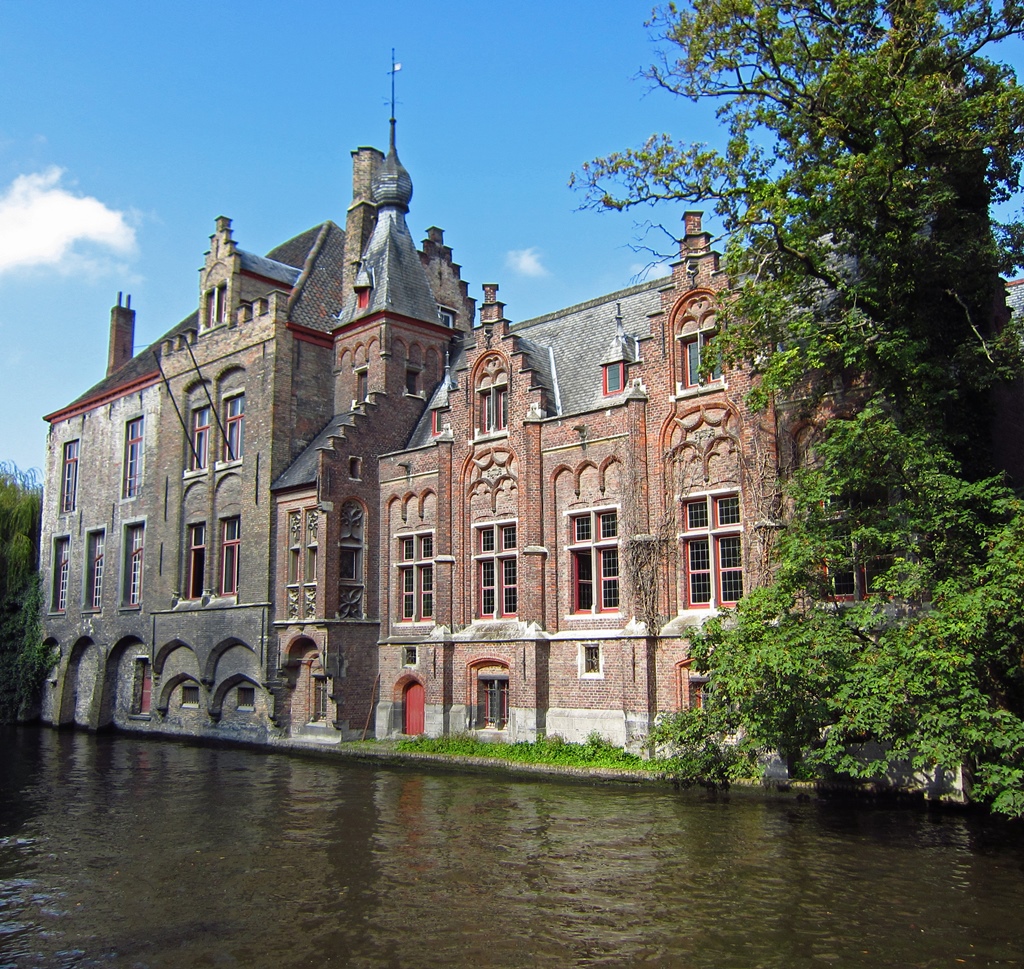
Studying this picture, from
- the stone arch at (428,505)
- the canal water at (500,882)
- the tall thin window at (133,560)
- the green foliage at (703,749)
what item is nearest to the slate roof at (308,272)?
the tall thin window at (133,560)

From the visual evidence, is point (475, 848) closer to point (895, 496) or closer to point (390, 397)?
point (895, 496)

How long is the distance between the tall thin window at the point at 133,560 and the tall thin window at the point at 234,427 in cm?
630

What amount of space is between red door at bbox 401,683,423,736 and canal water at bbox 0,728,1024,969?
22.6 ft

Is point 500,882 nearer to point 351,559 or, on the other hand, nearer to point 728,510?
point 728,510

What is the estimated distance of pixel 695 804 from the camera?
1714 centimetres

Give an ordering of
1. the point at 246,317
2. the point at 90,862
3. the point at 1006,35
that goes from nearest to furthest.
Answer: the point at 90,862
the point at 1006,35
the point at 246,317

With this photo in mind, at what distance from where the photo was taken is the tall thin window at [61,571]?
129ft

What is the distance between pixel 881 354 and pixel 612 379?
28.0ft

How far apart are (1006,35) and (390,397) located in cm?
1876

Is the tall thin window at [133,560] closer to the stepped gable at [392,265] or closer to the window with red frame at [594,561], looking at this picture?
the stepped gable at [392,265]

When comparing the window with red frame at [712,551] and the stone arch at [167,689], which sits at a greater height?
the window with red frame at [712,551]

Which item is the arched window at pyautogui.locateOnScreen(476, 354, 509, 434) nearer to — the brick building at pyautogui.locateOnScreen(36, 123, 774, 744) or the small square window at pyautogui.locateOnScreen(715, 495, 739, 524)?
Result: the brick building at pyautogui.locateOnScreen(36, 123, 774, 744)

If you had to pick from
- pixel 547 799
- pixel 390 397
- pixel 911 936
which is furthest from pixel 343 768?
pixel 911 936

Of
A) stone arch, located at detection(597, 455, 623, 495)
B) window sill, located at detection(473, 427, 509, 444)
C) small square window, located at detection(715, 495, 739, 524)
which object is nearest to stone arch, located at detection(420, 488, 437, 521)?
window sill, located at detection(473, 427, 509, 444)
